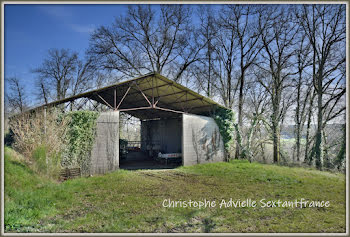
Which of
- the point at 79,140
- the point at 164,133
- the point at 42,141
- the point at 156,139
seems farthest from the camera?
the point at 156,139

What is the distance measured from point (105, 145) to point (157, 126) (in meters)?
7.97

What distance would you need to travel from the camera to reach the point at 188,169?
31.3ft

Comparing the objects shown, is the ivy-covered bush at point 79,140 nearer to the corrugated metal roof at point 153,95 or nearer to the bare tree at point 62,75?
the corrugated metal roof at point 153,95

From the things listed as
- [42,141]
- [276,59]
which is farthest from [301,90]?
[42,141]

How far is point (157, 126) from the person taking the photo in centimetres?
1600

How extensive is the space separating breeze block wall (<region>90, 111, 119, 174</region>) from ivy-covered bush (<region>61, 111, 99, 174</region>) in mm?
191

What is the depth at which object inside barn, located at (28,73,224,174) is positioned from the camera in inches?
325

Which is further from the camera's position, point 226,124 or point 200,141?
point 226,124

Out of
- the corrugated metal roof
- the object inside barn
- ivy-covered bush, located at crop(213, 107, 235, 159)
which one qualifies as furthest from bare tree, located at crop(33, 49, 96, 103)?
Answer: ivy-covered bush, located at crop(213, 107, 235, 159)

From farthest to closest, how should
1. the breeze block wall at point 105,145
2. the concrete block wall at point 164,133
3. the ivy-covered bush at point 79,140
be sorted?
the concrete block wall at point 164,133 → the breeze block wall at point 105,145 → the ivy-covered bush at point 79,140

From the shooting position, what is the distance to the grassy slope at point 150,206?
12.2 feet

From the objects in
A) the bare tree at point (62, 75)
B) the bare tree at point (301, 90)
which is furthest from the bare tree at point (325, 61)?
the bare tree at point (62, 75)

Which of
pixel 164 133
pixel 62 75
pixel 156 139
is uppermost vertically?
pixel 62 75

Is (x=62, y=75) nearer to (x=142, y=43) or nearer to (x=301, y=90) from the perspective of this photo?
(x=142, y=43)
